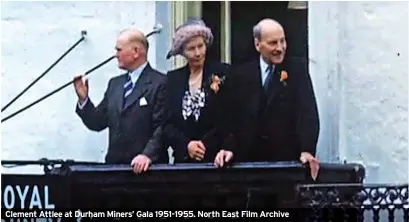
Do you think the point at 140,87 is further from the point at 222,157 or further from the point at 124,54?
the point at 222,157

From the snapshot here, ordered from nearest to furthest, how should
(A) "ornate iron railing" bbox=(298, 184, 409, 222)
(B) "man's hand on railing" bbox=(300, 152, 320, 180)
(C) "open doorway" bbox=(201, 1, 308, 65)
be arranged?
(A) "ornate iron railing" bbox=(298, 184, 409, 222)
(B) "man's hand on railing" bbox=(300, 152, 320, 180)
(C) "open doorway" bbox=(201, 1, 308, 65)

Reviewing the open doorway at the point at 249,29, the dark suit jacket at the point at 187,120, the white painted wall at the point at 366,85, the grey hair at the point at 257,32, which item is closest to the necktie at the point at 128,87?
the dark suit jacket at the point at 187,120

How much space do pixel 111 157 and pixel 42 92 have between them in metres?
0.51

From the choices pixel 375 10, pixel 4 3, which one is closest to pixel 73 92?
pixel 4 3

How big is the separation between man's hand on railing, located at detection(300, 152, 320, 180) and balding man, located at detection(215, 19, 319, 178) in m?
0.03

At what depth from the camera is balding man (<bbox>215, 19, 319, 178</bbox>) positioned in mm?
6066

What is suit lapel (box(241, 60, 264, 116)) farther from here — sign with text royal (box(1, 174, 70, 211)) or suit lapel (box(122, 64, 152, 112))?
sign with text royal (box(1, 174, 70, 211))

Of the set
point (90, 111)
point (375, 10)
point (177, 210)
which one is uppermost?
point (375, 10)

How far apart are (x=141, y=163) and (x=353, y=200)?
1.05 meters

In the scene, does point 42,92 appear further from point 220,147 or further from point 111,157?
point 220,147

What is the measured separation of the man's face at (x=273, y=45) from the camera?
6.11m

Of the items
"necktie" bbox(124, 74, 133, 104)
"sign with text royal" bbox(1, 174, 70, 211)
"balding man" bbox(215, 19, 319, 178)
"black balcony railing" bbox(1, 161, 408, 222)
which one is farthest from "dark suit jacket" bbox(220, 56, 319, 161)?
"sign with text royal" bbox(1, 174, 70, 211)

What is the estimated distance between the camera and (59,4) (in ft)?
20.7

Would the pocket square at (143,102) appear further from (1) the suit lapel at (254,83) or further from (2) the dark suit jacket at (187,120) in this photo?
(1) the suit lapel at (254,83)
